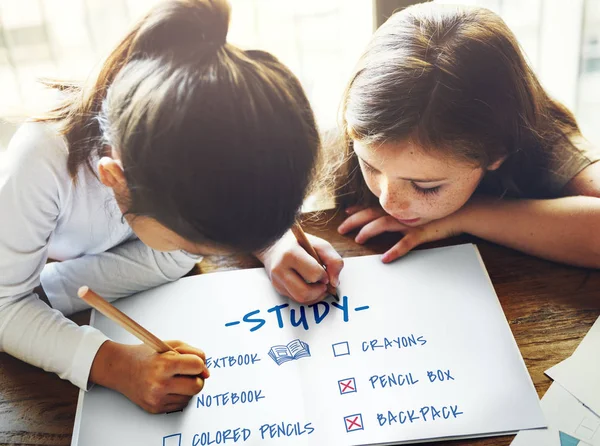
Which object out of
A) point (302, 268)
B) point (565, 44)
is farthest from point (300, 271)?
point (565, 44)

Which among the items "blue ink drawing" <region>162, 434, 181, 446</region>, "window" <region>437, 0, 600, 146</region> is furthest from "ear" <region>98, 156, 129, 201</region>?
"window" <region>437, 0, 600, 146</region>

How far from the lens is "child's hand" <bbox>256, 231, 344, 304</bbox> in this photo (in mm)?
692

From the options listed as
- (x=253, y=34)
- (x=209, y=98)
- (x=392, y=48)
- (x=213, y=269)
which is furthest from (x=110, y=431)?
(x=253, y=34)

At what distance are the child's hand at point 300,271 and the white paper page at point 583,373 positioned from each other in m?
0.23

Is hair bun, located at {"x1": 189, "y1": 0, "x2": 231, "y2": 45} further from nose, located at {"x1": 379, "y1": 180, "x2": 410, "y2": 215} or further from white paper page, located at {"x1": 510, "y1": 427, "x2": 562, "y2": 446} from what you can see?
white paper page, located at {"x1": 510, "y1": 427, "x2": 562, "y2": 446}

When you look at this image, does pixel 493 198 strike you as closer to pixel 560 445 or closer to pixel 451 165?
pixel 451 165

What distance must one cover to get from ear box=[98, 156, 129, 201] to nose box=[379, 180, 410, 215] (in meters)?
0.28

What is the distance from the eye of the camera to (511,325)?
2.18 feet

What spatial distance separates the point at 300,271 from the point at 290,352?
0.09 m

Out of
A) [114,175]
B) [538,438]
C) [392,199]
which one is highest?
[114,175]

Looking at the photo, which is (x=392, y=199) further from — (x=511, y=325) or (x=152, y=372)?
(x=152, y=372)

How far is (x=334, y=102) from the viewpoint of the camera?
1.02 m

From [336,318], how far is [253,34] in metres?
0.49

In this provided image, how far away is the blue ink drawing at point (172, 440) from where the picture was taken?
587mm
